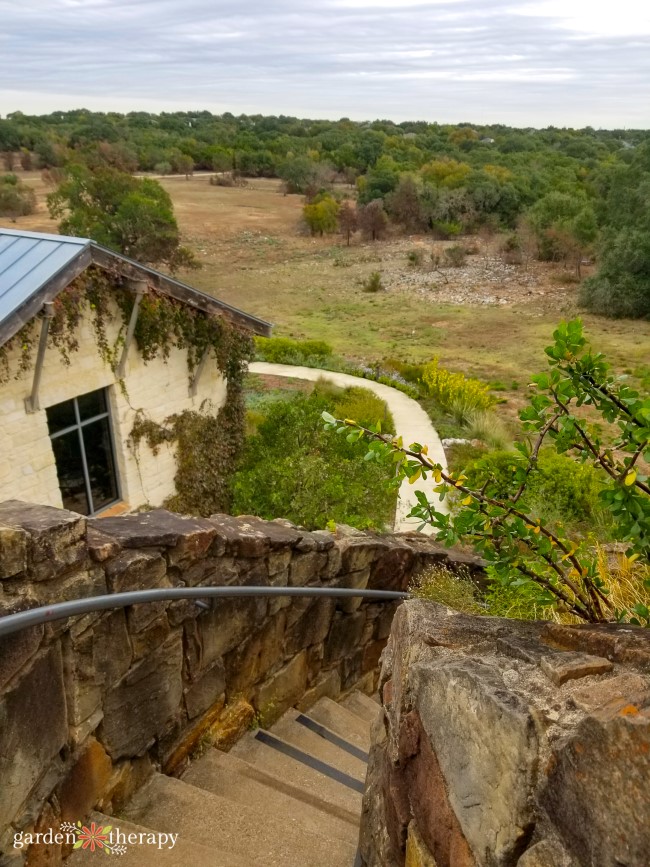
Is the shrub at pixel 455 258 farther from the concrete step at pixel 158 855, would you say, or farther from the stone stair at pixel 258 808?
the concrete step at pixel 158 855

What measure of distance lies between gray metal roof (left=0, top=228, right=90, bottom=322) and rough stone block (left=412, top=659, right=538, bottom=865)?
20.1 feet

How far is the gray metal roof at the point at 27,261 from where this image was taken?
23.9 feet

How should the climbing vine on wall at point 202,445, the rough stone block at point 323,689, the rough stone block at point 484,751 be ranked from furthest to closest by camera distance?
1. the climbing vine on wall at point 202,445
2. the rough stone block at point 323,689
3. the rough stone block at point 484,751

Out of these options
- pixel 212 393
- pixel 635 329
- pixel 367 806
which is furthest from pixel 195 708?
pixel 635 329

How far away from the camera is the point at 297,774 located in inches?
165

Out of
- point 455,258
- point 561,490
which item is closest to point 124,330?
point 561,490

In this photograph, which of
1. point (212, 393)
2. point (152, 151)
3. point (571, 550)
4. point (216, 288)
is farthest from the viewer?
point (152, 151)

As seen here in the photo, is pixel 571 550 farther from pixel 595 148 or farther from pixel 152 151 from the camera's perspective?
pixel 595 148

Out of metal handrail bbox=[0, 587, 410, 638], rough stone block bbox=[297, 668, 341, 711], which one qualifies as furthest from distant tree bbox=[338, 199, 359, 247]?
metal handrail bbox=[0, 587, 410, 638]

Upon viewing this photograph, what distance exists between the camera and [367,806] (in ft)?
10.2

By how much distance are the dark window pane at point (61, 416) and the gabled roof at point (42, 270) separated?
130cm

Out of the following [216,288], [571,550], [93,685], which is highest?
[571,550]

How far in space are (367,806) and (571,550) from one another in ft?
5.00

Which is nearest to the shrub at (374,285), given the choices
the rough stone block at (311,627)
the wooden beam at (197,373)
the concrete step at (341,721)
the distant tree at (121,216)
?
the distant tree at (121,216)
